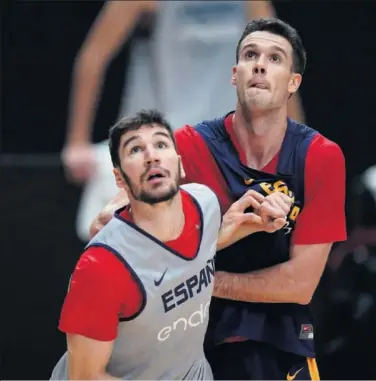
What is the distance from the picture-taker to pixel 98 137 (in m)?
4.42

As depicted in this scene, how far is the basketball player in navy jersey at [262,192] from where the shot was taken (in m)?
2.83

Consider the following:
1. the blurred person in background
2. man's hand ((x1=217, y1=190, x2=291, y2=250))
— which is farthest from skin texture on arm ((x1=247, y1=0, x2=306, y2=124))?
man's hand ((x1=217, y1=190, x2=291, y2=250))

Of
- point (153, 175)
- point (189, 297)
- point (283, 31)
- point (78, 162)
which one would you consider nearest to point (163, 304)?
point (189, 297)

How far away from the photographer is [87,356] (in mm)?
2529

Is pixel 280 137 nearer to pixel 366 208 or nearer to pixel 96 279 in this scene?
pixel 96 279

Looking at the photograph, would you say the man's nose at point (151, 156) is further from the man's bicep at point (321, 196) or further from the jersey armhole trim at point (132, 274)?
the man's bicep at point (321, 196)

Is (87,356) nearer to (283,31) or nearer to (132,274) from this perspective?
(132,274)

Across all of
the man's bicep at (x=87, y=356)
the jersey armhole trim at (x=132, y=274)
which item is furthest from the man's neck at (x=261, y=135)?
the man's bicep at (x=87, y=356)

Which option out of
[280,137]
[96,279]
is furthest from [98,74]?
[96,279]

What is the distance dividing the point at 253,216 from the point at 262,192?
0.12 meters

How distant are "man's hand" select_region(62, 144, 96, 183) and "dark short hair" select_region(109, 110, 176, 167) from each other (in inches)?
68.7

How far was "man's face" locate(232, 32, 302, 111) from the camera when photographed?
2.80 meters

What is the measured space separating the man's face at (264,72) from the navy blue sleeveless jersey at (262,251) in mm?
128

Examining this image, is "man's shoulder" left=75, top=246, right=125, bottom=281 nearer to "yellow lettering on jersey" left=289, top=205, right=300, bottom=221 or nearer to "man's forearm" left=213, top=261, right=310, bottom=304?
"man's forearm" left=213, top=261, right=310, bottom=304
